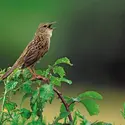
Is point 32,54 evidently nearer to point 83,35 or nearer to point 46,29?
→ point 46,29

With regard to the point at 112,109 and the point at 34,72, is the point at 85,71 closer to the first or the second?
the point at 112,109

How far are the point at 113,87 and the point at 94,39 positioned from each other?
1.37 m

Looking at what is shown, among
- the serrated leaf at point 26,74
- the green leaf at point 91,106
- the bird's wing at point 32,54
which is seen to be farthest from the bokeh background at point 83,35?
the green leaf at point 91,106

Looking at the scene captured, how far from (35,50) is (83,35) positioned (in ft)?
37.2

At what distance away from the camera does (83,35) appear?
14.7 m

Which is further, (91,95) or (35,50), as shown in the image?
(35,50)

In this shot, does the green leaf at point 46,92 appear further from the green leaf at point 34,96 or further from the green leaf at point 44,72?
the green leaf at point 44,72

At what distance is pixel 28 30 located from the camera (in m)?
13.4

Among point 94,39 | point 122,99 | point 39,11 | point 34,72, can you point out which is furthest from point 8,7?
point 34,72

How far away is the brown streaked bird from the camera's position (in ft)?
10.6

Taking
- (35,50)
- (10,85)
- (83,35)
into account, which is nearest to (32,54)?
(35,50)

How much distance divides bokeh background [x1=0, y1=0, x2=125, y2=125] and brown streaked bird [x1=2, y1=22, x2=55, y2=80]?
941cm

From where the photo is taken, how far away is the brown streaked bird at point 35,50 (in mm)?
3227

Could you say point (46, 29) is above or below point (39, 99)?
above
